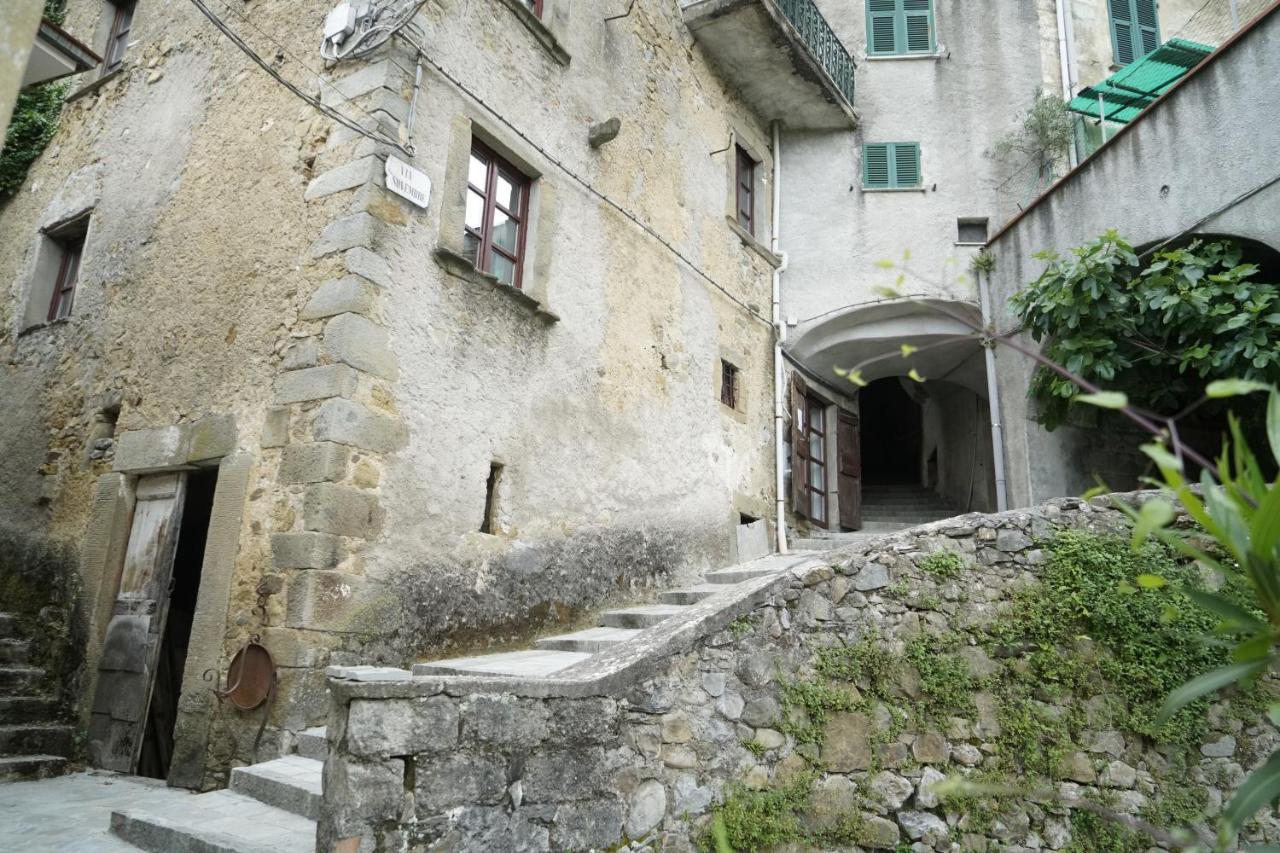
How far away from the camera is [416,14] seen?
538 cm

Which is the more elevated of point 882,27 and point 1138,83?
point 882,27

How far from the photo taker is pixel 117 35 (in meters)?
7.79

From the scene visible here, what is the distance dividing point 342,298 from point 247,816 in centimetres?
268

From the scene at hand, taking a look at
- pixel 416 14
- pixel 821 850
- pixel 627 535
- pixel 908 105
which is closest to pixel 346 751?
pixel 821 850

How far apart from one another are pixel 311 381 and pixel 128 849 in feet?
7.86

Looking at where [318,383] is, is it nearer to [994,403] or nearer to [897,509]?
[994,403]

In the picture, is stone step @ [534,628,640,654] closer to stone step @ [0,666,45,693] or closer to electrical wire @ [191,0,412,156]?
electrical wire @ [191,0,412,156]

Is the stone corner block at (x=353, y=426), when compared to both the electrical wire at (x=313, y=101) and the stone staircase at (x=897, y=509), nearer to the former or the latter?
the electrical wire at (x=313, y=101)

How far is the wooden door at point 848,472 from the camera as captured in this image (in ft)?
31.7

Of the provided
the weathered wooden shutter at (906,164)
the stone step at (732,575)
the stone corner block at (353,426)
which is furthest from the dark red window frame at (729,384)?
the stone corner block at (353,426)

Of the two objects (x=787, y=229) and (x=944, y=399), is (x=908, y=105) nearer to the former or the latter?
(x=787, y=229)

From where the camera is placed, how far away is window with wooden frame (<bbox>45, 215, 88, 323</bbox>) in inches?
291

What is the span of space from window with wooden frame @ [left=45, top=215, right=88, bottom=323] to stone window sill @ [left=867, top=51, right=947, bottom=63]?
8373 mm

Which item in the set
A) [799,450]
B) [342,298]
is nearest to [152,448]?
[342,298]
